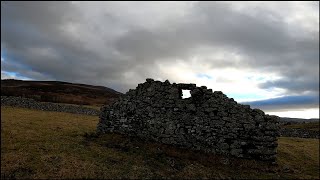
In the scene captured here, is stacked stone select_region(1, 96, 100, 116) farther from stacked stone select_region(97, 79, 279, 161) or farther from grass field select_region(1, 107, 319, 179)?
stacked stone select_region(97, 79, 279, 161)

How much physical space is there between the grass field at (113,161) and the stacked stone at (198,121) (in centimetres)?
86

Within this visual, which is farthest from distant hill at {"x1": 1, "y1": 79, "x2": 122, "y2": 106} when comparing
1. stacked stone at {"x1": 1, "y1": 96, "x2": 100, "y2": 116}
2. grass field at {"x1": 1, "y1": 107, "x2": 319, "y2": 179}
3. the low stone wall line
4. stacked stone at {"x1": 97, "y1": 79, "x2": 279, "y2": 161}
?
grass field at {"x1": 1, "y1": 107, "x2": 319, "y2": 179}

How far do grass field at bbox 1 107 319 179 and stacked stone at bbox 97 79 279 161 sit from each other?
2.81ft

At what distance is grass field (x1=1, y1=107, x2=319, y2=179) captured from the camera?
60.9ft

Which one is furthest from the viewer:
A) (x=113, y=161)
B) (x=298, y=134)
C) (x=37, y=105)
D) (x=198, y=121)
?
(x=37, y=105)

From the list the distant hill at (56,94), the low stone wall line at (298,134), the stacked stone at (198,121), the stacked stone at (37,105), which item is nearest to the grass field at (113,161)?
the stacked stone at (198,121)

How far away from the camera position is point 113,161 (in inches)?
832

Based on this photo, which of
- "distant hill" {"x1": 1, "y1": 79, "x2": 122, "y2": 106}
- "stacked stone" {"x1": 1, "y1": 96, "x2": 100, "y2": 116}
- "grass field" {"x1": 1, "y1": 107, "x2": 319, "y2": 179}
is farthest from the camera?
"distant hill" {"x1": 1, "y1": 79, "x2": 122, "y2": 106}

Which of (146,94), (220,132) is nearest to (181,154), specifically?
(220,132)

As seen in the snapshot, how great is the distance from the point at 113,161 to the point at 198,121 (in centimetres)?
709

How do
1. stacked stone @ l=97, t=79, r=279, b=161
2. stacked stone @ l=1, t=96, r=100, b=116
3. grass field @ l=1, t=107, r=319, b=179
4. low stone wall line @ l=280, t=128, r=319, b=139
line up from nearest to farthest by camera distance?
grass field @ l=1, t=107, r=319, b=179, stacked stone @ l=97, t=79, r=279, b=161, low stone wall line @ l=280, t=128, r=319, b=139, stacked stone @ l=1, t=96, r=100, b=116

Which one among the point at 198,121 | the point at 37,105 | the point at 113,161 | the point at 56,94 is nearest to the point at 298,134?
the point at 198,121

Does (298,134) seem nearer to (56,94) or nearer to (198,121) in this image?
(198,121)

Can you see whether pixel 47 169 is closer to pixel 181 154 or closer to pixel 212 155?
pixel 181 154
